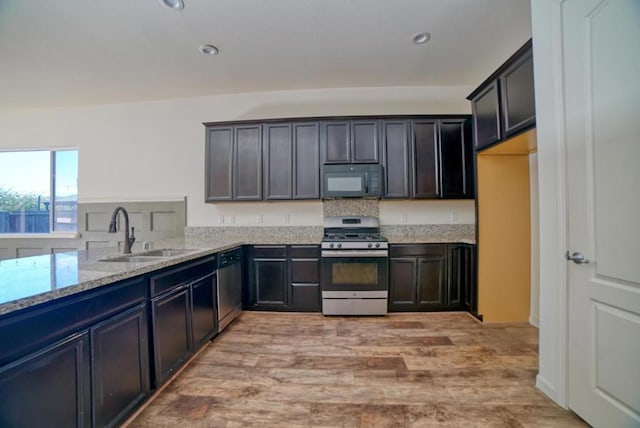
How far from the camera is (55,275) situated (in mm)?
1314

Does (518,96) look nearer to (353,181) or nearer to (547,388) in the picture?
(353,181)

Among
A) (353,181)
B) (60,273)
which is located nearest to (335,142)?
(353,181)

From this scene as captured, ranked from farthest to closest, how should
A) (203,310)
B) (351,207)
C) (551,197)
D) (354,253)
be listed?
(351,207) < (354,253) < (203,310) < (551,197)

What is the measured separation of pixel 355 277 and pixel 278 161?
5.86 feet

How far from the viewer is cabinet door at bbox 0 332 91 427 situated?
959 millimetres

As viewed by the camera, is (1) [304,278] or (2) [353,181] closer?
(1) [304,278]

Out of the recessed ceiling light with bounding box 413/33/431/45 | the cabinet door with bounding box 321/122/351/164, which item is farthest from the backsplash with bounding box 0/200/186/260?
the recessed ceiling light with bounding box 413/33/431/45

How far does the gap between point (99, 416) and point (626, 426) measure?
104 inches

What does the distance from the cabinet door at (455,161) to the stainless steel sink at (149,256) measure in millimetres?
3067

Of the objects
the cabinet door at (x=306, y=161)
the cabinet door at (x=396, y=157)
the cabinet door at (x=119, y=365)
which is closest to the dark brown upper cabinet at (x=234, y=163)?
the cabinet door at (x=306, y=161)

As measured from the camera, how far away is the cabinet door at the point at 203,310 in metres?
2.12

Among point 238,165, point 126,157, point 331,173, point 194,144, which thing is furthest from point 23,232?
point 331,173

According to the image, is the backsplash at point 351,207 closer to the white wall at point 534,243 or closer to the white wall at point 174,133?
the white wall at point 174,133

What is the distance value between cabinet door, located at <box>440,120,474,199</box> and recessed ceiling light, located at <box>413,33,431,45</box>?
3.27 ft
